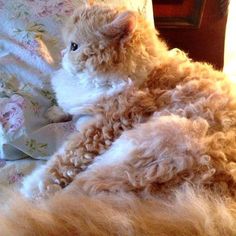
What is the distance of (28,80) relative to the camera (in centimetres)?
147

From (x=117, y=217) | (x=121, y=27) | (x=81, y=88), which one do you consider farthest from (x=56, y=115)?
(x=117, y=217)

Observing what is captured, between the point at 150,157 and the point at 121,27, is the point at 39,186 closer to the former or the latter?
the point at 150,157

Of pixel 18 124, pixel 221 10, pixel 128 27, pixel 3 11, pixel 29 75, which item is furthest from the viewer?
pixel 221 10

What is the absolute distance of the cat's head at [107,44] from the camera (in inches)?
48.4

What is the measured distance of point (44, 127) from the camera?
1326mm

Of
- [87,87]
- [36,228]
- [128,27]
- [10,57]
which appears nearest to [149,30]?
[128,27]

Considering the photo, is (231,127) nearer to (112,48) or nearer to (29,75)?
(112,48)

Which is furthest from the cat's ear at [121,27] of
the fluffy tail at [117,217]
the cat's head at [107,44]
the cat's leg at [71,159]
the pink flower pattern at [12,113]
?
the fluffy tail at [117,217]

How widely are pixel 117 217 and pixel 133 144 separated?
320mm

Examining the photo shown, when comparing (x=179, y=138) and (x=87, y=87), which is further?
(x=87, y=87)

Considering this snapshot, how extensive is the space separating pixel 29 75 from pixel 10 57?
4.2 inches

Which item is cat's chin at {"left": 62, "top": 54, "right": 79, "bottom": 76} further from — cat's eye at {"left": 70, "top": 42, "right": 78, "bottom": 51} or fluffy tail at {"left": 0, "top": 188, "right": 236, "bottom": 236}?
fluffy tail at {"left": 0, "top": 188, "right": 236, "bottom": 236}

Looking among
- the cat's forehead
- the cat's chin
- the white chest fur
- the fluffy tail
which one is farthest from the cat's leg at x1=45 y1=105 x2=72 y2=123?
the fluffy tail

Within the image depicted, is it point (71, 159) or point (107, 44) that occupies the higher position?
point (107, 44)
